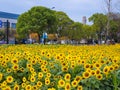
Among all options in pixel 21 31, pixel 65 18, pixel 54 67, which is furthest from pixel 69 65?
pixel 65 18

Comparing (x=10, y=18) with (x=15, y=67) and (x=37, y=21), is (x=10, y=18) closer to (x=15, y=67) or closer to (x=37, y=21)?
(x=37, y=21)

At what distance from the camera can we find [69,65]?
15.6 ft

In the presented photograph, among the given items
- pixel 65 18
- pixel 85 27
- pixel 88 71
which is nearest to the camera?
pixel 88 71

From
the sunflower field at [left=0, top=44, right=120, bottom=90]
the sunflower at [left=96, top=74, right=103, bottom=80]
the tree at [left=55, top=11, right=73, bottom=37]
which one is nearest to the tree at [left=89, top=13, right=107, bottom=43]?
the tree at [left=55, top=11, right=73, bottom=37]

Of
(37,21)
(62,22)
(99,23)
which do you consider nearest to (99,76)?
(37,21)

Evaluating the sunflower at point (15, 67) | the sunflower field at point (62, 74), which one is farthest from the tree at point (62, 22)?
the sunflower at point (15, 67)

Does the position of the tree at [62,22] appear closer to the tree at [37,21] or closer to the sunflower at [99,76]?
the tree at [37,21]

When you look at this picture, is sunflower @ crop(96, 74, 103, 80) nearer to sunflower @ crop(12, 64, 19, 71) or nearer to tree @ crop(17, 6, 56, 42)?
sunflower @ crop(12, 64, 19, 71)

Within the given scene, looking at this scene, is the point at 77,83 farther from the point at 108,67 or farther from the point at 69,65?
the point at 69,65

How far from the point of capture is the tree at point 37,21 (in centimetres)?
5481

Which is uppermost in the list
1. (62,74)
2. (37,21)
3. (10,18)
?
(10,18)

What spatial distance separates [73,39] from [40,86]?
66.5 metres

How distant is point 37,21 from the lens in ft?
181

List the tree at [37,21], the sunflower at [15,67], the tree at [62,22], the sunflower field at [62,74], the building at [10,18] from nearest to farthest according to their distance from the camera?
the sunflower field at [62,74]
the sunflower at [15,67]
the tree at [37,21]
the tree at [62,22]
the building at [10,18]
